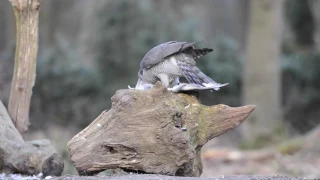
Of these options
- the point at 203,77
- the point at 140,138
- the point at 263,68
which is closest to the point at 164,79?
the point at 203,77

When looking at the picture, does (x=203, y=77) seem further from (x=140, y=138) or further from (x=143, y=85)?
(x=140, y=138)

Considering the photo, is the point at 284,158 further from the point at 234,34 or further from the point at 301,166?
the point at 234,34

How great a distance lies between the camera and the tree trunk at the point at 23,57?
4.64m

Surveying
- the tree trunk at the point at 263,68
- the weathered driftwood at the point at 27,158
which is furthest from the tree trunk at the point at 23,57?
the tree trunk at the point at 263,68

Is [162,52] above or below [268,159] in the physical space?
above

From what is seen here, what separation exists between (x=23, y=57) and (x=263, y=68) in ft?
26.2

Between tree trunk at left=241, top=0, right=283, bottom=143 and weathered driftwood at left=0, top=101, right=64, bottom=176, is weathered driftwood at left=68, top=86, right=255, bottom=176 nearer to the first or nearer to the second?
weathered driftwood at left=0, top=101, right=64, bottom=176

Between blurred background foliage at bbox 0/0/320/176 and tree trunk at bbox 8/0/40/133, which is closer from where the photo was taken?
Answer: tree trunk at bbox 8/0/40/133

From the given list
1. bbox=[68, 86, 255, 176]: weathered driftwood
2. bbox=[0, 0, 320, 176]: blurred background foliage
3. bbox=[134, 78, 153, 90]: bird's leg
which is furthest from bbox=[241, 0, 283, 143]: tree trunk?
bbox=[68, 86, 255, 176]: weathered driftwood

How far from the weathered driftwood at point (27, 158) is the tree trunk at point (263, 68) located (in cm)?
822

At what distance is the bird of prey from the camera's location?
419 cm

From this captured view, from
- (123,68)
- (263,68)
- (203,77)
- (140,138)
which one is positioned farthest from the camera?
(123,68)

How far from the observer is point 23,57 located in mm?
4680

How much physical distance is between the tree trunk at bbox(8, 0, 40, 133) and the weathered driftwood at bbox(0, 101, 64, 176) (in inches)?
17.3
